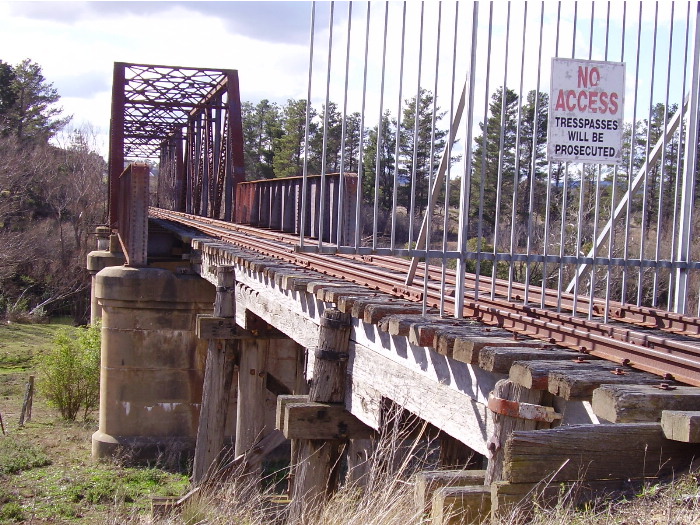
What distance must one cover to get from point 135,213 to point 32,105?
52.4 m

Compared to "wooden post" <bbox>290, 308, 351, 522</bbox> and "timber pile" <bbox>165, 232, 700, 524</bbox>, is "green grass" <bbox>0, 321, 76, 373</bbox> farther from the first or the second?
"timber pile" <bbox>165, 232, 700, 524</bbox>

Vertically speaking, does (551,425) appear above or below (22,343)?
above

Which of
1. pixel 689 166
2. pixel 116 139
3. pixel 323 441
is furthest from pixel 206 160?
pixel 689 166

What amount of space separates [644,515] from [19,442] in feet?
52.3

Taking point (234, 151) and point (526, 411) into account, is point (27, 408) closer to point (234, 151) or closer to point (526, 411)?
point (234, 151)

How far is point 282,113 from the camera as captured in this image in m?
65.5

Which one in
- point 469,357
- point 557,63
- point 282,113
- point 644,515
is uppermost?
point 282,113

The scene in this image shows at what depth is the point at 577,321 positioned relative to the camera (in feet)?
17.5

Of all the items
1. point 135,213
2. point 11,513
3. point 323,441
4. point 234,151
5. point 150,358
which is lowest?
point 11,513

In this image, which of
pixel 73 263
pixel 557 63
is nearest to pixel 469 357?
pixel 557 63

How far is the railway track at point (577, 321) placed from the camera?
4145 millimetres

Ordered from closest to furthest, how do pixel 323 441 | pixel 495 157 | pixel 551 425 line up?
pixel 551 425
pixel 323 441
pixel 495 157

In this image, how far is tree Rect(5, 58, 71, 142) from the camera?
5897 cm

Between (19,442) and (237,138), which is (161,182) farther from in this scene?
(19,442)
